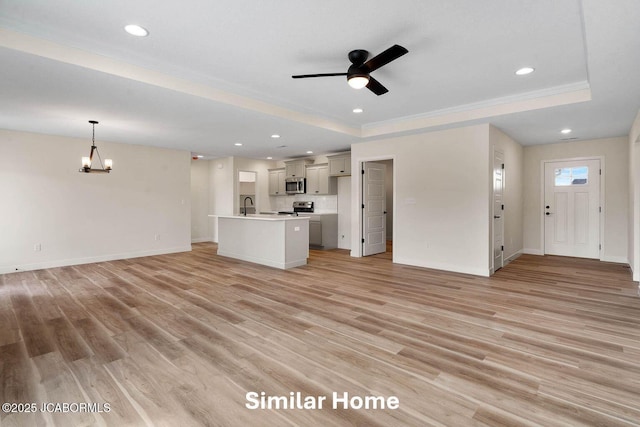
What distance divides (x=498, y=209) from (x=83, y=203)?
821cm

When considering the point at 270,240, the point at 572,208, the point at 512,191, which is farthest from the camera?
the point at 572,208

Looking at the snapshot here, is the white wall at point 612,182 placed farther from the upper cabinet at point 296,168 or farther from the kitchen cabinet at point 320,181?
the upper cabinet at point 296,168

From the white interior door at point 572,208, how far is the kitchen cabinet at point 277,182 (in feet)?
22.2

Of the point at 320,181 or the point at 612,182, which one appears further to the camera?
the point at 320,181

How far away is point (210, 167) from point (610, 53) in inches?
372

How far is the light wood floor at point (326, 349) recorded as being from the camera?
6.25 ft

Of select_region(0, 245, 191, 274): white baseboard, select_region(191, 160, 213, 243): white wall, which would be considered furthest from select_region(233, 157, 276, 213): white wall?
select_region(0, 245, 191, 274): white baseboard

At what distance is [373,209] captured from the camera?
7.38 m

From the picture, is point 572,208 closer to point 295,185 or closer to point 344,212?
point 344,212

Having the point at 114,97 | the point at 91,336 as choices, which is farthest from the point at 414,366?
the point at 114,97

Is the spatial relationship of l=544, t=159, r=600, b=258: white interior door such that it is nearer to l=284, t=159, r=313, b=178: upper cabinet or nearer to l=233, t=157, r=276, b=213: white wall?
l=284, t=159, r=313, b=178: upper cabinet

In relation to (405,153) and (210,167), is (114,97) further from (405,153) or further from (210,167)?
(210,167)

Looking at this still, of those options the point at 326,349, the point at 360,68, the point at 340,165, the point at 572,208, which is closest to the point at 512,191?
the point at 572,208

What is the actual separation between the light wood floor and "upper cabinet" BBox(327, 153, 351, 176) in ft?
11.9
